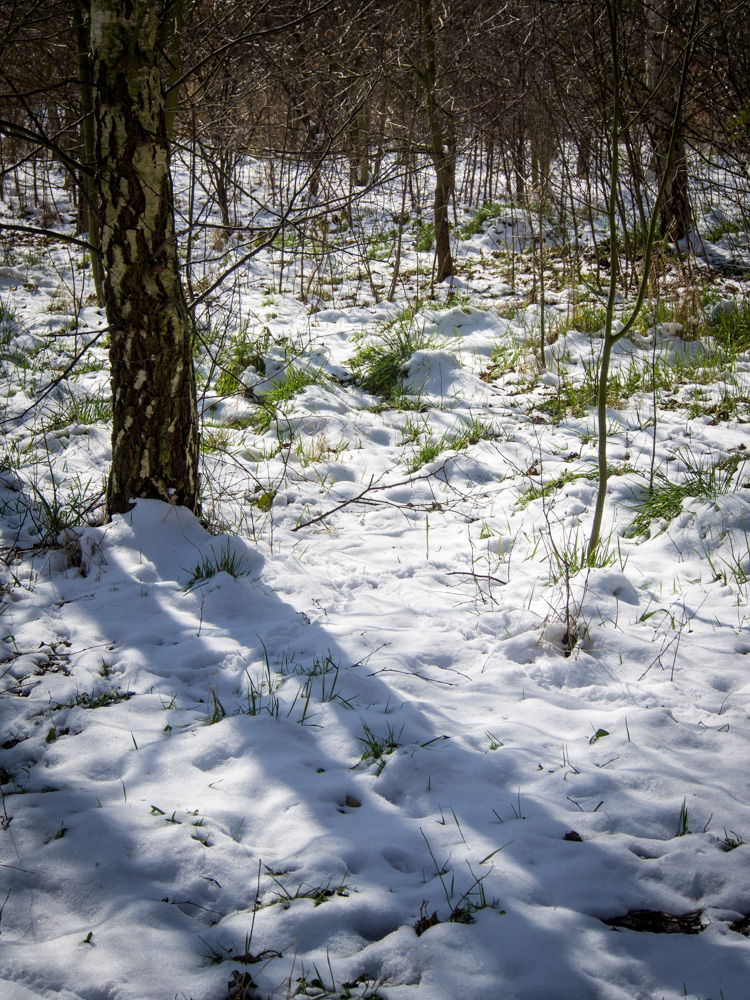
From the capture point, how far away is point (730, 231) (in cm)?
785

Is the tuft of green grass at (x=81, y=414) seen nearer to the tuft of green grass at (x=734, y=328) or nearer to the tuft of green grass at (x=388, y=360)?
the tuft of green grass at (x=388, y=360)

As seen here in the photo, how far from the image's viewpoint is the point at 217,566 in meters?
2.90

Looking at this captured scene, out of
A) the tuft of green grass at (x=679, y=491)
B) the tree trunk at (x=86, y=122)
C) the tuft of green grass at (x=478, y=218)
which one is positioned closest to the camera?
the tuft of green grass at (x=679, y=491)

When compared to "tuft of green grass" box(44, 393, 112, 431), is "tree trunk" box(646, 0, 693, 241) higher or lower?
higher

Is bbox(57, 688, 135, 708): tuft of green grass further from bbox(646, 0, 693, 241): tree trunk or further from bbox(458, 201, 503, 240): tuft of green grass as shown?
bbox(458, 201, 503, 240): tuft of green grass

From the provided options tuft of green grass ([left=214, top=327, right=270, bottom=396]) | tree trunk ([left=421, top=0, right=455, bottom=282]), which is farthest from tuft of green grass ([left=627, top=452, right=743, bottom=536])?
tree trunk ([left=421, top=0, right=455, bottom=282])

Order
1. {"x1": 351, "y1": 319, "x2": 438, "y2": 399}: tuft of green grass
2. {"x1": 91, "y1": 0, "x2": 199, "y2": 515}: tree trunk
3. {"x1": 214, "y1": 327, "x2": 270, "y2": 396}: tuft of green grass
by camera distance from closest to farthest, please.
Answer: {"x1": 91, "y1": 0, "x2": 199, "y2": 515}: tree trunk → {"x1": 214, "y1": 327, "x2": 270, "y2": 396}: tuft of green grass → {"x1": 351, "y1": 319, "x2": 438, "y2": 399}: tuft of green grass

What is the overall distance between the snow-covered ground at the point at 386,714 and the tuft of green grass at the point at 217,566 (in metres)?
0.02

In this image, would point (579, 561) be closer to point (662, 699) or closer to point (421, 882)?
point (662, 699)

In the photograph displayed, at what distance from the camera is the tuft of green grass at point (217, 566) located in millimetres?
2830

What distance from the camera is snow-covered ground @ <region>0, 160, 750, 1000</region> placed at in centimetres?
130

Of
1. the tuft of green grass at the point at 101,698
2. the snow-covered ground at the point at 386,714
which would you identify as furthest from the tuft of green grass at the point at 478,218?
the tuft of green grass at the point at 101,698

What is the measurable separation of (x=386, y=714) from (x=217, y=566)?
3.92 feet

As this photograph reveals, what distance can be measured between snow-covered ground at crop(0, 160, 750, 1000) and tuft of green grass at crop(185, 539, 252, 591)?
16 mm
